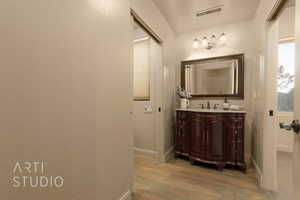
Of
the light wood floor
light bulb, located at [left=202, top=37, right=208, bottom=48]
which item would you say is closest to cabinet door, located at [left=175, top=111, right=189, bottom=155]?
the light wood floor

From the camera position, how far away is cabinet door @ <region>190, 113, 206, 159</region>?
7.43ft

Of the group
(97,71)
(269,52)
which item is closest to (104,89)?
(97,71)

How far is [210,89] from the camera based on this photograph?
9.11ft

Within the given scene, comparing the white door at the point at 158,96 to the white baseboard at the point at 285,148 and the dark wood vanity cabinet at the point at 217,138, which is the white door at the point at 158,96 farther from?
the white baseboard at the point at 285,148

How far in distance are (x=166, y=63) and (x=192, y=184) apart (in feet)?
6.49

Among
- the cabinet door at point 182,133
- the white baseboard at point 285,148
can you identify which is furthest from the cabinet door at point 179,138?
the white baseboard at point 285,148

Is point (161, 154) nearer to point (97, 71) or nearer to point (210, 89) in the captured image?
point (210, 89)

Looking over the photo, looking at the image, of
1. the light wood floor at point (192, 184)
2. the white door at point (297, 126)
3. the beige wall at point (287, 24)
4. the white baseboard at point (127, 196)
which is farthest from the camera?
Result: the beige wall at point (287, 24)

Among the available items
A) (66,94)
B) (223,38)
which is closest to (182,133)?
(223,38)

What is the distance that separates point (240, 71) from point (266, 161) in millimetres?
1551

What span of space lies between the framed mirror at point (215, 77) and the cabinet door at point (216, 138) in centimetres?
73

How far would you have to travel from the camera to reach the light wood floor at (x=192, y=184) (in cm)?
161

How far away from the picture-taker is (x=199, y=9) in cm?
226

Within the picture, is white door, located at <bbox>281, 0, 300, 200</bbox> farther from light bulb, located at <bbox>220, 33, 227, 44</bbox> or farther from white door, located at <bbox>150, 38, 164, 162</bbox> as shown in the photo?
light bulb, located at <bbox>220, 33, 227, 44</bbox>
